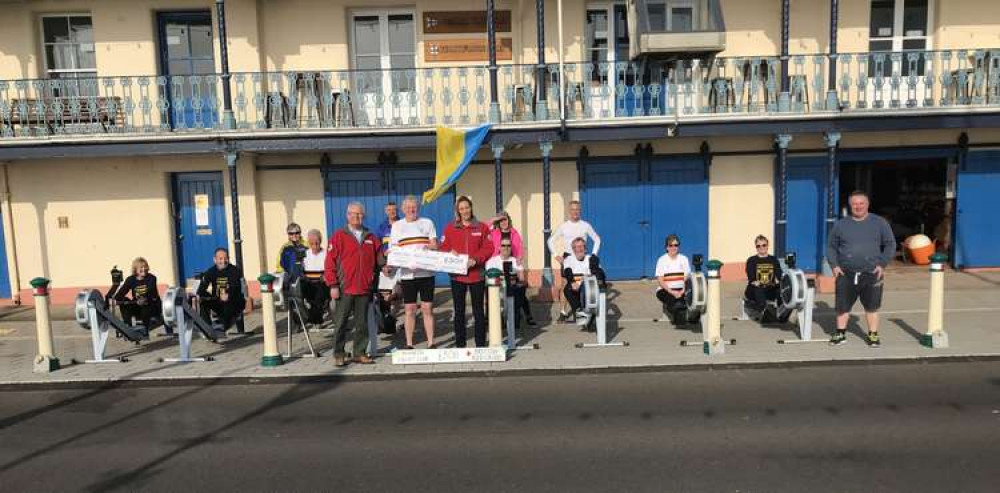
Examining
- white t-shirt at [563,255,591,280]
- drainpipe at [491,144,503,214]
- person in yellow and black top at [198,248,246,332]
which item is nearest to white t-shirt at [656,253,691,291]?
white t-shirt at [563,255,591,280]

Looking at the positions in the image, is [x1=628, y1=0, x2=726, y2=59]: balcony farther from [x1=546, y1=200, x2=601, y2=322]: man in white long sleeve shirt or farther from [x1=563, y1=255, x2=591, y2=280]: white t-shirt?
[x1=563, y1=255, x2=591, y2=280]: white t-shirt

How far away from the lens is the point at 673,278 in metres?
8.96

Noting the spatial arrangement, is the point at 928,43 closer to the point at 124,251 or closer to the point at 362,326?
the point at 362,326

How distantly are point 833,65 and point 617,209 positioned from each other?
4.25 m

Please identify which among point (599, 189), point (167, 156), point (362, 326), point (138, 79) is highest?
point (138, 79)

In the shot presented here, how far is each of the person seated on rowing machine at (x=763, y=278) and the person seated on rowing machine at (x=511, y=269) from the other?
3005 mm

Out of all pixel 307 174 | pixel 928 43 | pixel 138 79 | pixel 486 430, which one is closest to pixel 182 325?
pixel 486 430

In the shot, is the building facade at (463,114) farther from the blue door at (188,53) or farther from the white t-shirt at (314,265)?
the white t-shirt at (314,265)

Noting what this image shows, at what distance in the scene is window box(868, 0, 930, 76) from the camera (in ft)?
41.3

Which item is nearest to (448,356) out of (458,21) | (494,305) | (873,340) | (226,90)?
(494,305)

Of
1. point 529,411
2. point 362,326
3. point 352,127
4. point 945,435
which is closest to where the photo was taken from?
point 945,435

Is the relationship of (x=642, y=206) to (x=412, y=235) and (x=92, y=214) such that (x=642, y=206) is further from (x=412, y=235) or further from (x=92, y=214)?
(x=92, y=214)

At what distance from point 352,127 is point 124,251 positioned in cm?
507

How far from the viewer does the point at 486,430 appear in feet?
18.4
